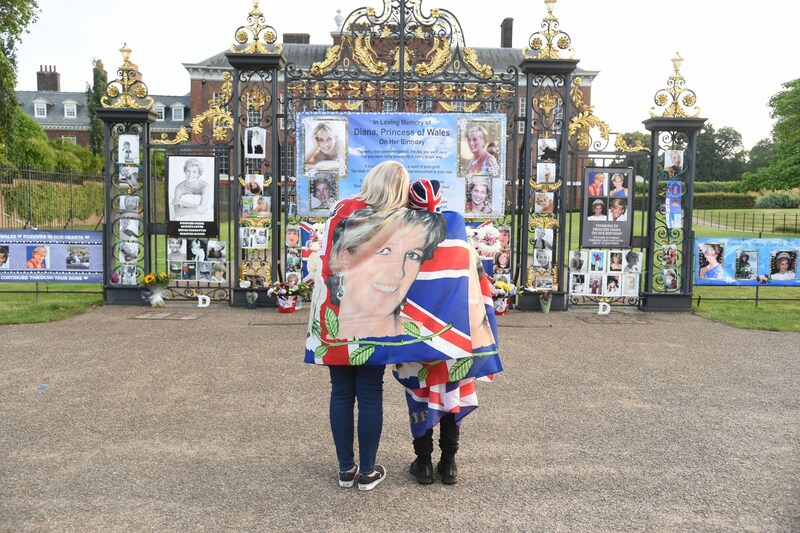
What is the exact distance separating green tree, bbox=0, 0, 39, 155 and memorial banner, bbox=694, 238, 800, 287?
24049 millimetres

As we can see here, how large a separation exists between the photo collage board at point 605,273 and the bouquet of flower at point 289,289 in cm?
433

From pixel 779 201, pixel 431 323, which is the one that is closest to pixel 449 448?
pixel 431 323

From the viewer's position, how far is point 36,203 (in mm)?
23672

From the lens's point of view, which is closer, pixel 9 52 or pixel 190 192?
pixel 190 192

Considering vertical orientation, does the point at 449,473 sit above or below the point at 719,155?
below

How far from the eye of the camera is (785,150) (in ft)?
107

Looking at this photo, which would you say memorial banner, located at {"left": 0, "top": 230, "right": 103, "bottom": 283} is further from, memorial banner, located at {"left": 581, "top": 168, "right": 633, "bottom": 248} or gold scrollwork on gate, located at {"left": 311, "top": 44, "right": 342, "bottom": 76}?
memorial banner, located at {"left": 581, "top": 168, "right": 633, "bottom": 248}

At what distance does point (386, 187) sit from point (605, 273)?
27.9ft

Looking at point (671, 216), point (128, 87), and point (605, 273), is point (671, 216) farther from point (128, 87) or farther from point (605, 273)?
point (128, 87)

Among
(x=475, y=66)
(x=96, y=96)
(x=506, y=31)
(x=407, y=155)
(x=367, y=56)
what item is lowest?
(x=407, y=155)

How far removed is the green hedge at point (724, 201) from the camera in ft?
160

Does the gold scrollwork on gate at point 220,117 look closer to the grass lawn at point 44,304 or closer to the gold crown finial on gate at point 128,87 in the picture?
the gold crown finial on gate at point 128,87

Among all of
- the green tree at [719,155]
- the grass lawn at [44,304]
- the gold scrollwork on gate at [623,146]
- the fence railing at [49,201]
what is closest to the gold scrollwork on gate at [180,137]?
the grass lawn at [44,304]

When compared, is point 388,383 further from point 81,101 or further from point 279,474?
point 81,101
